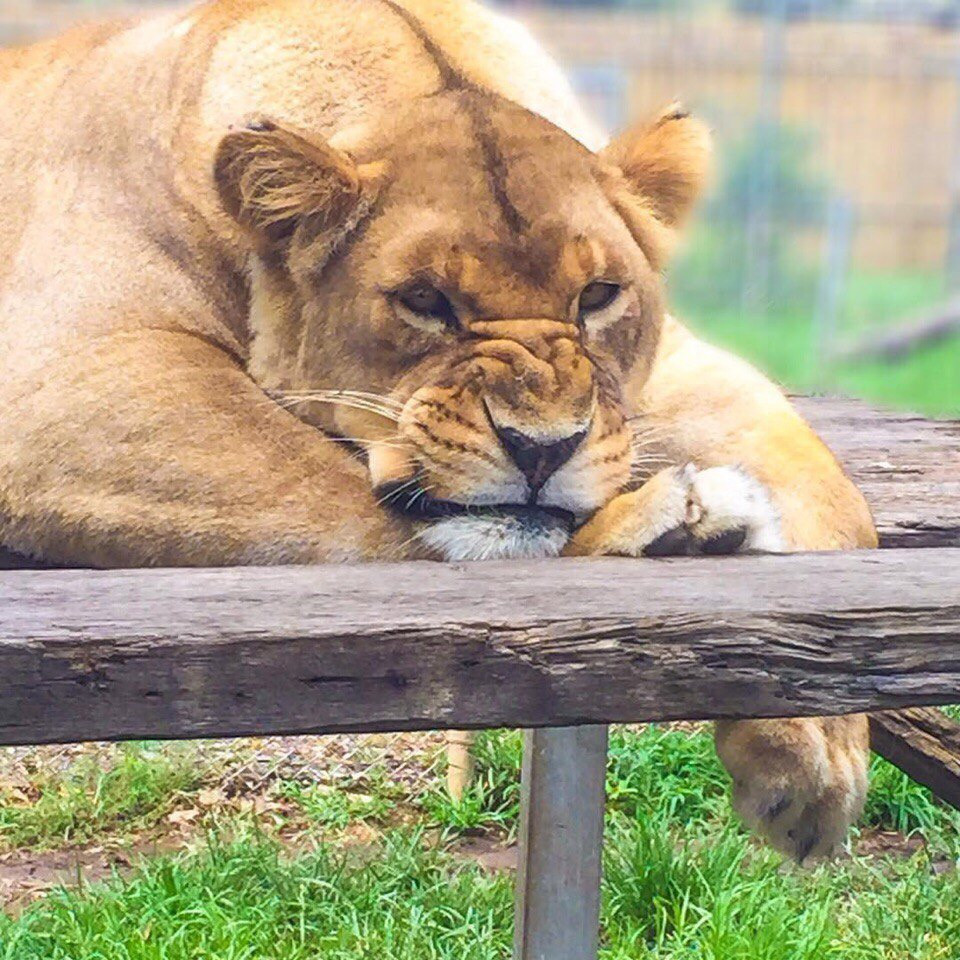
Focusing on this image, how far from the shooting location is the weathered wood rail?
Answer: 152 centimetres

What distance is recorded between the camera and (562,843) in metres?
2.50

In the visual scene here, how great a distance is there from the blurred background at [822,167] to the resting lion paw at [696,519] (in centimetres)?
538

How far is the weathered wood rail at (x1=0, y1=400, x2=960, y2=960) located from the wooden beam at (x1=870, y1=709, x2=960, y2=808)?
1352mm

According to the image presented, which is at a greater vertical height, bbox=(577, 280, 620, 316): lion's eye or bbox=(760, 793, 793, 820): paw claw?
bbox=(577, 280, 620, 316): lion's eye

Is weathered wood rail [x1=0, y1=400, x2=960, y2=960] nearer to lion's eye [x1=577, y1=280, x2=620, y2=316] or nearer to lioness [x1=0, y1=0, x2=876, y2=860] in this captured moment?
lioness [x1=0, y1=0, x2=876, y2=860]

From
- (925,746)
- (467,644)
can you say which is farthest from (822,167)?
(467,644)

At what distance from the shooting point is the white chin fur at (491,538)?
193 cm

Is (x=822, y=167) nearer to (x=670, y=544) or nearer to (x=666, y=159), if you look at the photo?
(x=666, y=159)

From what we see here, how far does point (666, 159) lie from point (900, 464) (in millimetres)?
834

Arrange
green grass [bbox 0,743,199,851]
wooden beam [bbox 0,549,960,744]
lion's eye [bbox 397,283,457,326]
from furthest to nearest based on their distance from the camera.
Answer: green grass [bbox 0,743,199,851] < lion's eye [bbox 397,283,457,326] < wooden beam [bbox 0,549,960,744]

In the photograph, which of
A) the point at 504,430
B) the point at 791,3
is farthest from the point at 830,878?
the point at 791,3

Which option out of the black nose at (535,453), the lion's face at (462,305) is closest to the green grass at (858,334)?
the lion's face at (462,305)

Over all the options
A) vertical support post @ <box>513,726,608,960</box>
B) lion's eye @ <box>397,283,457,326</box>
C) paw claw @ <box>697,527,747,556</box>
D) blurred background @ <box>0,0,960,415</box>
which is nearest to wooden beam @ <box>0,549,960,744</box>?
paw claw @ <box>697,527,747,556</box>

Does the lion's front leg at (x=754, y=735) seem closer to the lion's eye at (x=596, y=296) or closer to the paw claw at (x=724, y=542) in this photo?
the paw claw at (x=724, y=542)
